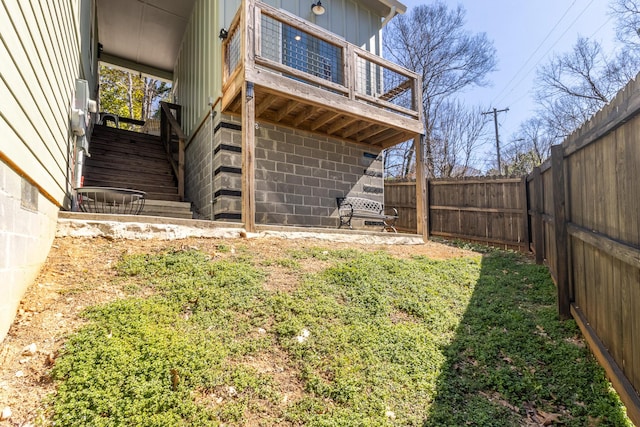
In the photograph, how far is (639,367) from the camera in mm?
1886

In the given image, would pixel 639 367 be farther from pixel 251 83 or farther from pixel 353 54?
pixel 353 54

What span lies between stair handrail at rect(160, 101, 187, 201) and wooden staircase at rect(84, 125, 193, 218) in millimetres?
208

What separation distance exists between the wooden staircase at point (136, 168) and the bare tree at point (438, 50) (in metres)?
10.7

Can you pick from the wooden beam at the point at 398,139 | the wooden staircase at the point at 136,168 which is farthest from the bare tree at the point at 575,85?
the wooden staircase at the point at 136,168

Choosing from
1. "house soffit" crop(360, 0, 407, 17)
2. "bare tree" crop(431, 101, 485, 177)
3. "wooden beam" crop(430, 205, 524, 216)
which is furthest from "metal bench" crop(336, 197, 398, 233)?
"bare tree" crop(431, 101, 485, 177)

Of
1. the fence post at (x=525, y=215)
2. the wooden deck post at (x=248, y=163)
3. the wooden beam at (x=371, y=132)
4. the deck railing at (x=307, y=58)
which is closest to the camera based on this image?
the wooden deck post at (x=248, y=163)

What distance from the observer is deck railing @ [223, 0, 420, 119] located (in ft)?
16.3

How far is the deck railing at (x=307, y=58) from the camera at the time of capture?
496cm

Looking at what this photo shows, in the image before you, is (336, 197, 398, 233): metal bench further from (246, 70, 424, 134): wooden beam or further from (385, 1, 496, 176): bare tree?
(385, 1, 496, 176): bare tree

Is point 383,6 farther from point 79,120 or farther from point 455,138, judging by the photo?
point 455,138

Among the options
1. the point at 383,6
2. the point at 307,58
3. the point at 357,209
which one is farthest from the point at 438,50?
the point at 357,209

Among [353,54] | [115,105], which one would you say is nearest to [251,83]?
[353,54]

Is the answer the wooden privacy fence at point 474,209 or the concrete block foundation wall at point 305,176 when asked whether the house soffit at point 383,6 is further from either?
the wooden privacy fence at point 474,209

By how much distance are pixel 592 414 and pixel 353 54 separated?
5535 mm
